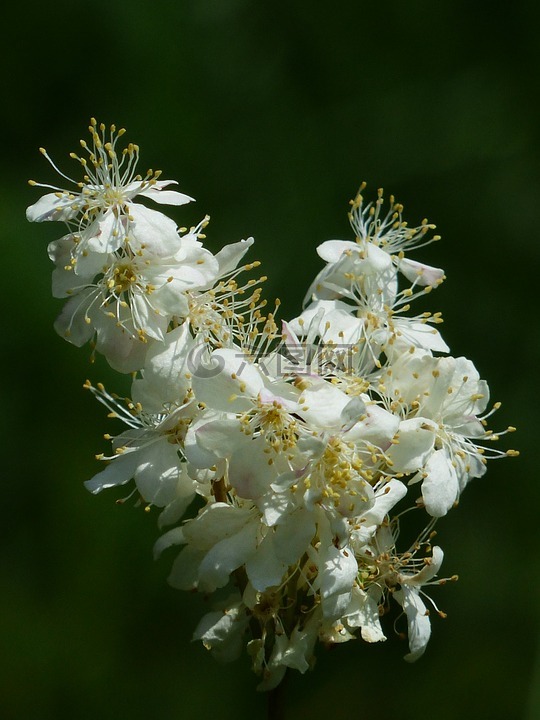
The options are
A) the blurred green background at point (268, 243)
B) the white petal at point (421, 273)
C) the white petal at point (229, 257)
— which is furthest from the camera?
the blurred green background at point (268, 243)

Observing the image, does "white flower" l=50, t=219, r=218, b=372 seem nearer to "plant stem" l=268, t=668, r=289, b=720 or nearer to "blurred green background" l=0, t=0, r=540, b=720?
"plant stem" l=268, t=668, r=289, b=720

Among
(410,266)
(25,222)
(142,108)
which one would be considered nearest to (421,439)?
(410,266)

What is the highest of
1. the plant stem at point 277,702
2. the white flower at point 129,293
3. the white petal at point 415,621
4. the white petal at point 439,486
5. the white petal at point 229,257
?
the white petal at point 229,257

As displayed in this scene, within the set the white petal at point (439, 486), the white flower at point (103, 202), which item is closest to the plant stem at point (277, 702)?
the white petal at point (439, 486)

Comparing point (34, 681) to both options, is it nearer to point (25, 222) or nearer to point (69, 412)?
point (69, 412)

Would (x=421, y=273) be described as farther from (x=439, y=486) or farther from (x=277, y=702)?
(x=277, y=702)

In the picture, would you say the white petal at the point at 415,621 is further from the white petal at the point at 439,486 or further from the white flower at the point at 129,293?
the white flower at the point at 129,293

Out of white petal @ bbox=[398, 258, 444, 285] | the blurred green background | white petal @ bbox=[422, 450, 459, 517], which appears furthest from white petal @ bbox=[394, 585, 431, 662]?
the blurred green background
